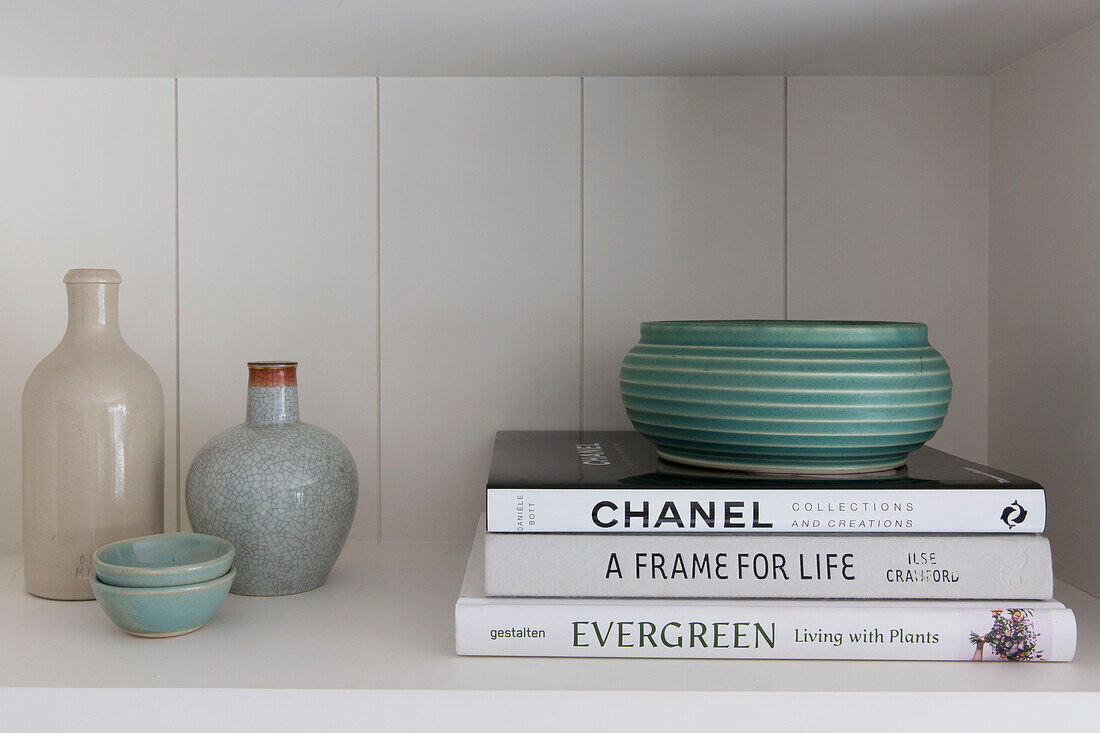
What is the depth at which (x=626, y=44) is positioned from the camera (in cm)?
87

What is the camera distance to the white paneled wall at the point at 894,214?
38.8 inches

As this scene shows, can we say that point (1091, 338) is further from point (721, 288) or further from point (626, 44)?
point (626, 44)

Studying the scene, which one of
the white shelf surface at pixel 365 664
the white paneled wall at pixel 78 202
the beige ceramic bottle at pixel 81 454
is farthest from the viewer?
the white paneled wall at pixel 78 202

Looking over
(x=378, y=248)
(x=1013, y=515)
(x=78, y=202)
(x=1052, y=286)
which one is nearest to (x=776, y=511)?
(x=1013, y=515)

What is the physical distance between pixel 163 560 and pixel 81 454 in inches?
5.0

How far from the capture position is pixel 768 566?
648 millimetres

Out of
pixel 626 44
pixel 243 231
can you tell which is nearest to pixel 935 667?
pixel 626 44

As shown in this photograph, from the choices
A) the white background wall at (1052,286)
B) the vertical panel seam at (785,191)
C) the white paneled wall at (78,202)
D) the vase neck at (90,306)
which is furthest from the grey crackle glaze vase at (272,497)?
the white background wall at (1052,286)

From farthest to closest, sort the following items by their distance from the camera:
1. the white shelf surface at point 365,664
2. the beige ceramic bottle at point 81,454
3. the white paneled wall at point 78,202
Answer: the white paneled wall at point 78,202, the beige ceramic bottle at point 81,454, the white shelf surface at point 365,664

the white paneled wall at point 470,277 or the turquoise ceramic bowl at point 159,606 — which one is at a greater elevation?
the white paneled wall at point 470,277

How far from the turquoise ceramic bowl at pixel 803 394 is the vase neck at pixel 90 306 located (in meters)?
0.51

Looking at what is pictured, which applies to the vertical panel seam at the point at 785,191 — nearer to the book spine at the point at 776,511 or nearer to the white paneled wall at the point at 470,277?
the white paneled wall at the point at 470,277

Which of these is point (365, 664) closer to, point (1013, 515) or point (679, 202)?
point (1013, 515)

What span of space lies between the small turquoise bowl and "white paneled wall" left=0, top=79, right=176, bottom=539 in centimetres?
32
